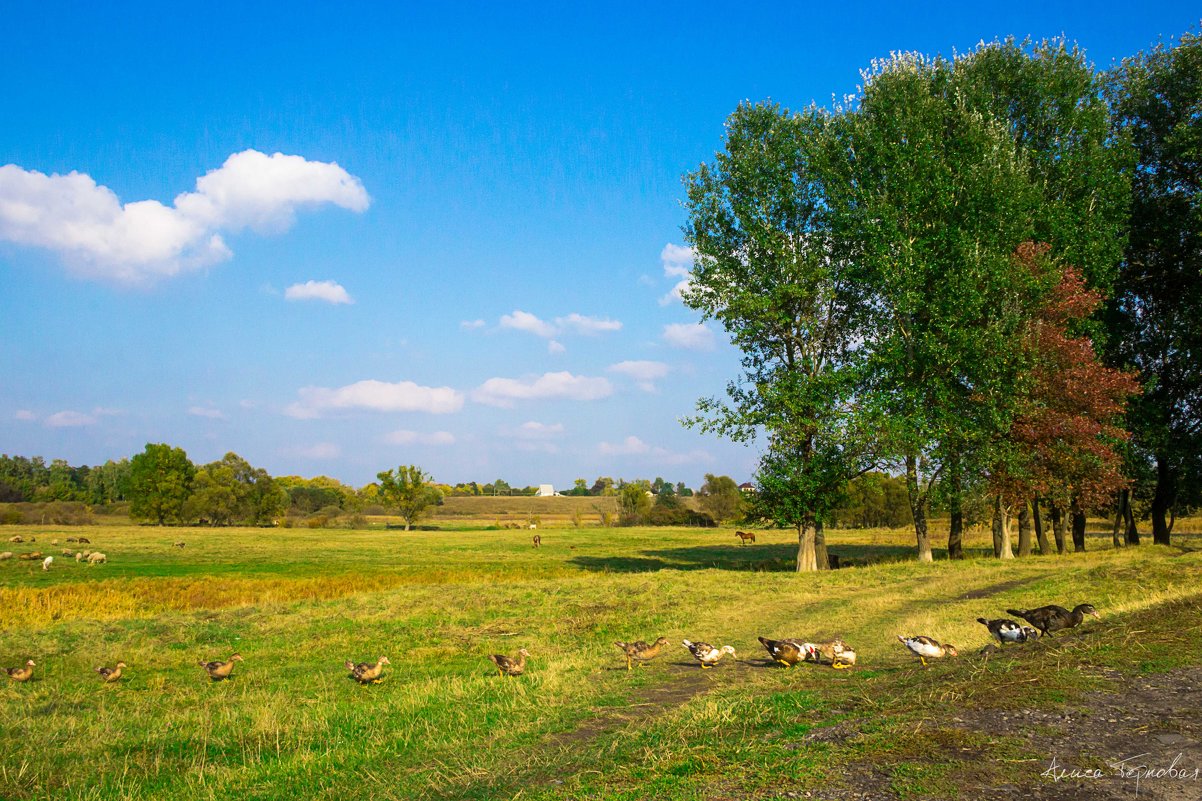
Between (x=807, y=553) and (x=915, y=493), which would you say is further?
(x=807, y=553)

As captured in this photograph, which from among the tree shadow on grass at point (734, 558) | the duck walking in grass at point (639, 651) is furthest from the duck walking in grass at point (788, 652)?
the tree shadow on grass at point (734, 558)

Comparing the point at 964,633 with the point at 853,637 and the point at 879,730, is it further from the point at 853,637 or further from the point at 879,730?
the point at 879,730

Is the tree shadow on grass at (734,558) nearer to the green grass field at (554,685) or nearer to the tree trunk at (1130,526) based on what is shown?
the tree trunk at (1130,526)

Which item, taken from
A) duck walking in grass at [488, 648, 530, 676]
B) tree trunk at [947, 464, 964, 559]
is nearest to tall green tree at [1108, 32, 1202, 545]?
tree trunk at [947, 464, 964, 559]

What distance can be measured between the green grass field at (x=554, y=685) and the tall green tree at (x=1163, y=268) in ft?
32.0

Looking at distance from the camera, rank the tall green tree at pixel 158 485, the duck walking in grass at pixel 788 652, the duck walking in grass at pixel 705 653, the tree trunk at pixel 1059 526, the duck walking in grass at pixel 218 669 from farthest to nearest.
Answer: the tall green tree at pixel 158 485
the tree trunk at pixel 1059 526
the duck walking in grass at pixel 218 669
the duck walking in grass at pixel 705 653
the duck walking in grass at pixel 788 652

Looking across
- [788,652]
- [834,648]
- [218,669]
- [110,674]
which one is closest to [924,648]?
[834,648]

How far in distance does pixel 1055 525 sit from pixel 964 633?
3325cm

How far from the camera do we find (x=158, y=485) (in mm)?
118812

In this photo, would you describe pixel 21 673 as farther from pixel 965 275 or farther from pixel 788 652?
pixel 965 275

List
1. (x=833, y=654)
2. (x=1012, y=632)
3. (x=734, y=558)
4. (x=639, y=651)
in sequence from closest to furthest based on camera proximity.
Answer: (x=1012, y=632) → (x=833, y=654) → (x=639, y=651) → (x=734, y=558)

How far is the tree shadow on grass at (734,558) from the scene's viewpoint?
46.8 meters

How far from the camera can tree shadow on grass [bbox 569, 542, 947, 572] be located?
46.8 meters

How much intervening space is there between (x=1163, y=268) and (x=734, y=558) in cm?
3176
